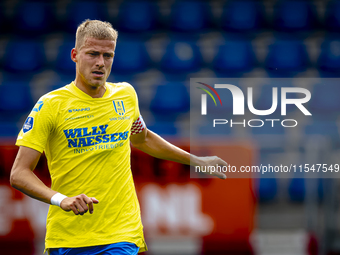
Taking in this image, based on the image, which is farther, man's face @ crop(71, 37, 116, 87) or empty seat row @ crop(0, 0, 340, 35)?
empty seat row @ crop(0, 0, 340, 35)

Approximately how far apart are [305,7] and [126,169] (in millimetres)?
6055

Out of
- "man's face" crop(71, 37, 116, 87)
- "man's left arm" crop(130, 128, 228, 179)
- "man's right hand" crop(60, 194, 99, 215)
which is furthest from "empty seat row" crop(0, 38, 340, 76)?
"man's right hand" crop(60, 194, 99, 215)

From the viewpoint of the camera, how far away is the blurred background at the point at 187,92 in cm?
461

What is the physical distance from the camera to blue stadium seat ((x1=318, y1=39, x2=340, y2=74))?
7359mm

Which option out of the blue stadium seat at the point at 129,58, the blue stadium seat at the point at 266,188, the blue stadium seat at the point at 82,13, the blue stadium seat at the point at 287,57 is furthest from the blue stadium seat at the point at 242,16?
the blue stadium seat at the point at 266,188

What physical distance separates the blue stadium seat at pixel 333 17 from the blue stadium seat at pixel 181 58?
230cm

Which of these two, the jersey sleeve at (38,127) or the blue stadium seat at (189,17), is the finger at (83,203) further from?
the blue stadium seat at (189,17)

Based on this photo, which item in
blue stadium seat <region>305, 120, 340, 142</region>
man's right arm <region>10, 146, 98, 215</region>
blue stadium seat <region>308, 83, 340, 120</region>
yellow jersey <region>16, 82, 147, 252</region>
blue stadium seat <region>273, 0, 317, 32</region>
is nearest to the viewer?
man's right arm <region>10, 146, 98, 215</region>

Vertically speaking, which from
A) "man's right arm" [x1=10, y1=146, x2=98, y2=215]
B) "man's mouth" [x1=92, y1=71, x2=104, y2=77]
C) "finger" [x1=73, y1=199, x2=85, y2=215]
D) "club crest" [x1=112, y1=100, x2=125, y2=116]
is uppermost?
"man's mouth" [x1=92, y1=71, x2=104, y2=77]

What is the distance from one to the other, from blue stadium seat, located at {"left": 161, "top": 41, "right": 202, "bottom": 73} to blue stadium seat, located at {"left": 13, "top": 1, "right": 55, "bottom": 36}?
2.07 metres

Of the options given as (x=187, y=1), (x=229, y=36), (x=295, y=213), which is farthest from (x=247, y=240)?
(x=187, y=1)

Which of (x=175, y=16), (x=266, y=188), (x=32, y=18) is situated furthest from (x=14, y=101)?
(x=266, y=188)

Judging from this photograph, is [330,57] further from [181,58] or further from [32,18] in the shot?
[32,18]

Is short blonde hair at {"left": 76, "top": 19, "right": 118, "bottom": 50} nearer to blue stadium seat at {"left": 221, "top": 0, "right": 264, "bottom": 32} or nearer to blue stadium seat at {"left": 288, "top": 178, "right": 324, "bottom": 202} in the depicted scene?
blue stadium seat at {"left": 288, "top": 178, "right": 324, "bottom": 202}
